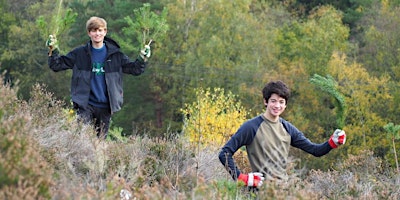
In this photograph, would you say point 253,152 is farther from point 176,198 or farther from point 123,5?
point 123,5

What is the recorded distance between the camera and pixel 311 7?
192 ft

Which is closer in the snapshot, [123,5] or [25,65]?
[123,5]

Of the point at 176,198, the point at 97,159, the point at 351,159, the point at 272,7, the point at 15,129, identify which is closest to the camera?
the point at 15,129

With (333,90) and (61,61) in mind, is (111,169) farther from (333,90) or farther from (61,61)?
(61,61)

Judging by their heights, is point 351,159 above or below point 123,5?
below

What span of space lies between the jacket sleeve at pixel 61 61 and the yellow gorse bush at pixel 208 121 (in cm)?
120

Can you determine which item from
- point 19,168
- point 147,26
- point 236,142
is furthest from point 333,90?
point 19,168

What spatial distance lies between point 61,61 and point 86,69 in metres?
0.24

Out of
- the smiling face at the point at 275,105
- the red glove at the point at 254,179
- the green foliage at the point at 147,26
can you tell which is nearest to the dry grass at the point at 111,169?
the red glove at the point at 254,179

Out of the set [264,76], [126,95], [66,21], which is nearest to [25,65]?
[126,95]

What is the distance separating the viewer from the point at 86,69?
25.7 ft

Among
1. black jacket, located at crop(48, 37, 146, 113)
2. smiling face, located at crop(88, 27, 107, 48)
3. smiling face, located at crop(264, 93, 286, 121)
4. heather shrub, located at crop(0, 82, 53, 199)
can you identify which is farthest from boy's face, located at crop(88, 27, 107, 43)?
heather shrub, located at crop(0, 82, 53, 199)

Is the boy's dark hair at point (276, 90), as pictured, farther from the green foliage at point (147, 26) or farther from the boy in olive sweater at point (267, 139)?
the green foliage at point (147, 26)

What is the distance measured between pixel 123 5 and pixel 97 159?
4064cm
